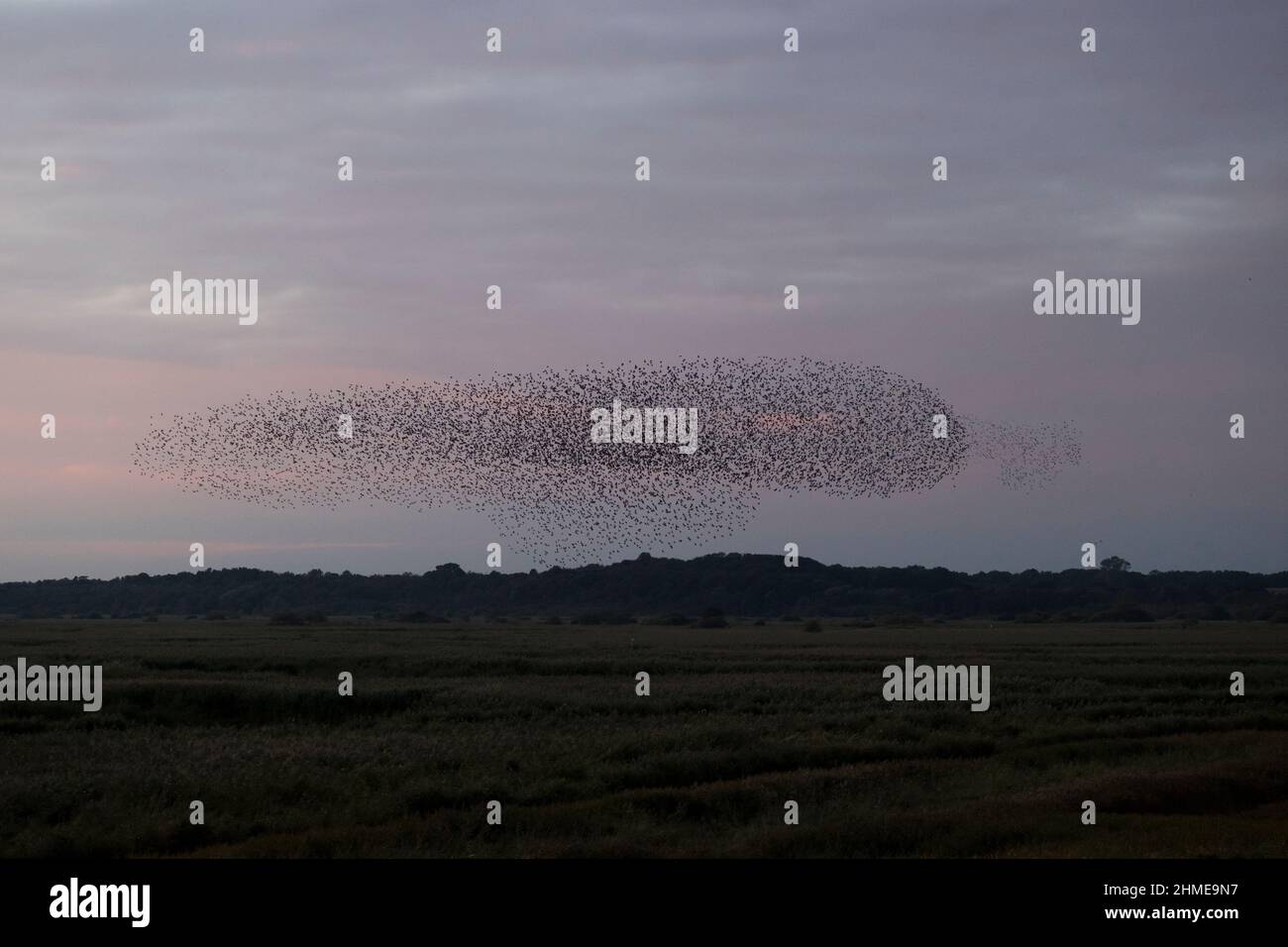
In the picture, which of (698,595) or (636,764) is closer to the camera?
(636,764)

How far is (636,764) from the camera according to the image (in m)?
23.7

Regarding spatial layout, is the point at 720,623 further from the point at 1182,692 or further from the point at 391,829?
the point at 391,829

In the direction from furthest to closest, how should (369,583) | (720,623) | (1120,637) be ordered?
(369,583)
(720,623)
(1120,637)

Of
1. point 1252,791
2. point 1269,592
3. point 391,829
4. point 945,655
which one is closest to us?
point 391,829

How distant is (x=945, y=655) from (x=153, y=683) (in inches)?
1231

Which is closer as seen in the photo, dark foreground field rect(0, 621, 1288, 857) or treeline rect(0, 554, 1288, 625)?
dark foreground field rect(0, 621, 1288, 857)

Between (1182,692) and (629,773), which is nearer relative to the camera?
(629,773)

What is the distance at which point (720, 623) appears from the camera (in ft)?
343

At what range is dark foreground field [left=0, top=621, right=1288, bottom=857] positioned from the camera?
60.4 feet

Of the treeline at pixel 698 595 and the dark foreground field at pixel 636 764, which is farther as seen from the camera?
the treeline at pixel 698 595

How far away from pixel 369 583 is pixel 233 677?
11274 centimetres

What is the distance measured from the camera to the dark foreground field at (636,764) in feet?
60.4
